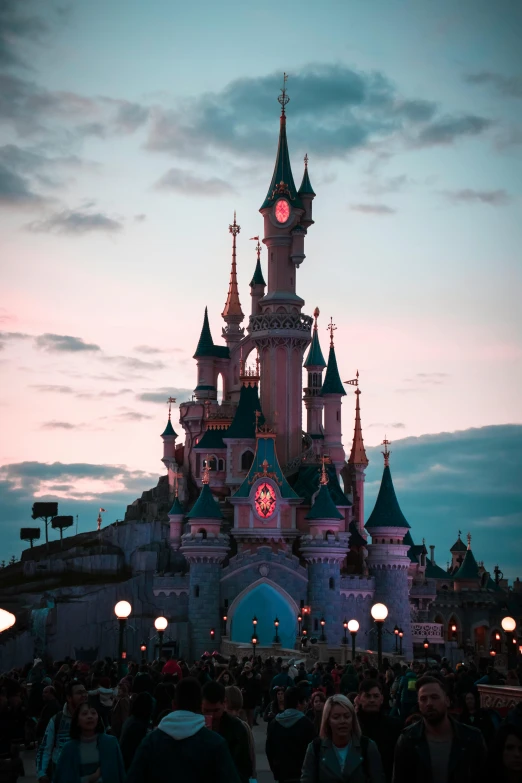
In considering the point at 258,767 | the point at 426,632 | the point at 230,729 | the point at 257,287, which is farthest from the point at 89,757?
the point at 257,287

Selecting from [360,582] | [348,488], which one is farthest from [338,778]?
[348,488]

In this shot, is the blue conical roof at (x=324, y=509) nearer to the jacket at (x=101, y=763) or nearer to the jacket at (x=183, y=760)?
the jacket at (x=101, y=763)

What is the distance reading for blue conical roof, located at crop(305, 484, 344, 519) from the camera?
5903 centimetres

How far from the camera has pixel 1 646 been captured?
58.4 metres

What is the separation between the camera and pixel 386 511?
62.2 meters

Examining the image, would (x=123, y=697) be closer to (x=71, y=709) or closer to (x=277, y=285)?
(x=71, y=709)

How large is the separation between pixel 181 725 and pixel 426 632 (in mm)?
56852

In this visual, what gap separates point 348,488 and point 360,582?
43.9ft

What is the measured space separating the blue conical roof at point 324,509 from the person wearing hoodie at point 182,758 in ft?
169

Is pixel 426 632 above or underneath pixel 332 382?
underneath

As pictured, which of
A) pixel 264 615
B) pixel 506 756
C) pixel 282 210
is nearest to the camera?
pixel 506 756

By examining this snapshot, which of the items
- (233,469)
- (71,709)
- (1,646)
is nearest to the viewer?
(71,709)

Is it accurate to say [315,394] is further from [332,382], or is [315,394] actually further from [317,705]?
[317,705]

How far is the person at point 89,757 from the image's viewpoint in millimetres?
9062
